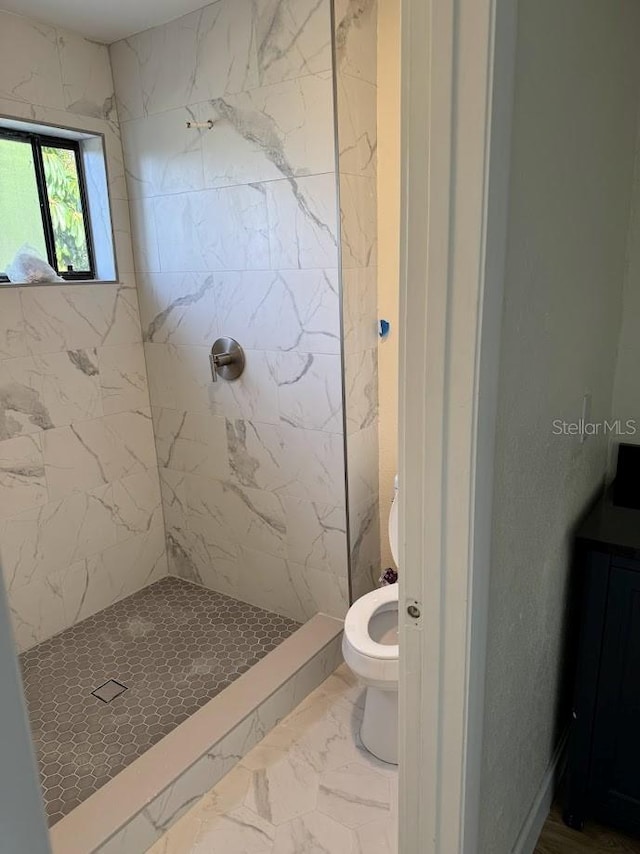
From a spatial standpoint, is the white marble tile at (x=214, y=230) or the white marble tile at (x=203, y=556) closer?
the white marble tile at (x=214, y=230)

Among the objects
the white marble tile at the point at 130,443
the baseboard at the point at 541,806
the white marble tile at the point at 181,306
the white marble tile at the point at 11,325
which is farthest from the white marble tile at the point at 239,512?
the baseboard at the point at 541,806

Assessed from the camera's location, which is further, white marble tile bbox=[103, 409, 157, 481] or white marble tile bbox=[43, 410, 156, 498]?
white marble tile bbox=[103, 409, 157, 481]

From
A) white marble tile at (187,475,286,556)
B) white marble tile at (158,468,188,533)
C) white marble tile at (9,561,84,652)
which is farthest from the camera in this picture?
white marble tile at (158,468,188,533)

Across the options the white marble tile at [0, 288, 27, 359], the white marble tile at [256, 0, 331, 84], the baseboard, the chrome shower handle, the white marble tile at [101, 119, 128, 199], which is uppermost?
the white marble tile at [256, 0, 331, 84]

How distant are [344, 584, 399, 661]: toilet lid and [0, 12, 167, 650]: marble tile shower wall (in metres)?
1.24

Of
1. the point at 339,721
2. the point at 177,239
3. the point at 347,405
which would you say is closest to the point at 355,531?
the point at 347,405

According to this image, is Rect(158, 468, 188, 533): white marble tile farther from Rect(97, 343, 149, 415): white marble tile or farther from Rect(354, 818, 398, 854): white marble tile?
Rect(354, 818, 398, 854): white marble tile

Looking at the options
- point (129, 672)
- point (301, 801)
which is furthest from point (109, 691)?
point (301, 801)

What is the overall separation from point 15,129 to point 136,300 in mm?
761

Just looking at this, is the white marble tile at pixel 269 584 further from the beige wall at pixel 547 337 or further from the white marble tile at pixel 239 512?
the beige wall at pixel 547 337

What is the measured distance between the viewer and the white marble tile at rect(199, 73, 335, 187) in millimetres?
1979

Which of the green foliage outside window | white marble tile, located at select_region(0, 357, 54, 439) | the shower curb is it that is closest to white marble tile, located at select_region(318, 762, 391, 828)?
the shower curb

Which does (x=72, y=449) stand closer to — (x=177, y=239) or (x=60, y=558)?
(x=60, y=558)

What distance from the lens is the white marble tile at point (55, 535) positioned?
2309 mm
